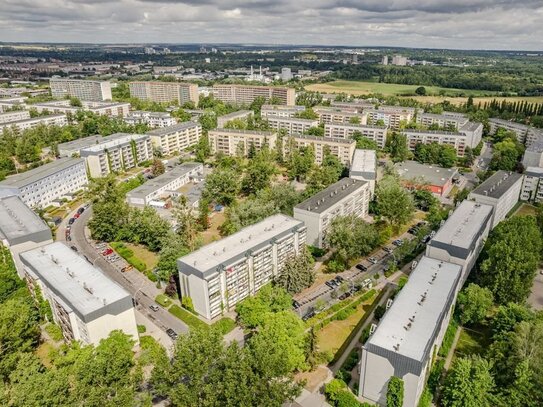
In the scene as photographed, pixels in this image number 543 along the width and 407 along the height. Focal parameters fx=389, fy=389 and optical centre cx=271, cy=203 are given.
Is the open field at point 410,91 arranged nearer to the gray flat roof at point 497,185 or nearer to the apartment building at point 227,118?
the apartment building at point 227,118

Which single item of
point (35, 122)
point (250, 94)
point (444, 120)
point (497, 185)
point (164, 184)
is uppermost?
point (250, 94)

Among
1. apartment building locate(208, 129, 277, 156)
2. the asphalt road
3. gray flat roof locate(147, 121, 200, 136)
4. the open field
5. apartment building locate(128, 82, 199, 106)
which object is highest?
apartment building locate(128, 82, 199, 106)

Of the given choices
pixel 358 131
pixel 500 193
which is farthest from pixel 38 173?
pixel 500 193

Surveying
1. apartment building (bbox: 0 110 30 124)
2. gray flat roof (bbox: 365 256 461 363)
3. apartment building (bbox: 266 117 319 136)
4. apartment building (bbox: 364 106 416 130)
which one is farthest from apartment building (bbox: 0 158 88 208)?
apartment building (bbox: 364 106 416 130)

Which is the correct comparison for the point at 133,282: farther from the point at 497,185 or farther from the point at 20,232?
the point at 497,185

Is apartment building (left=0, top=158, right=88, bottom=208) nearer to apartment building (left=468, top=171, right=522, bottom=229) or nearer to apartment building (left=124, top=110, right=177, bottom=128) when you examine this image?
apartment building (left=124, top=110, right=177, bottom=128)

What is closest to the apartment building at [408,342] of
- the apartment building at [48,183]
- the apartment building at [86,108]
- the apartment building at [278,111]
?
the apartment building at [48,183]
